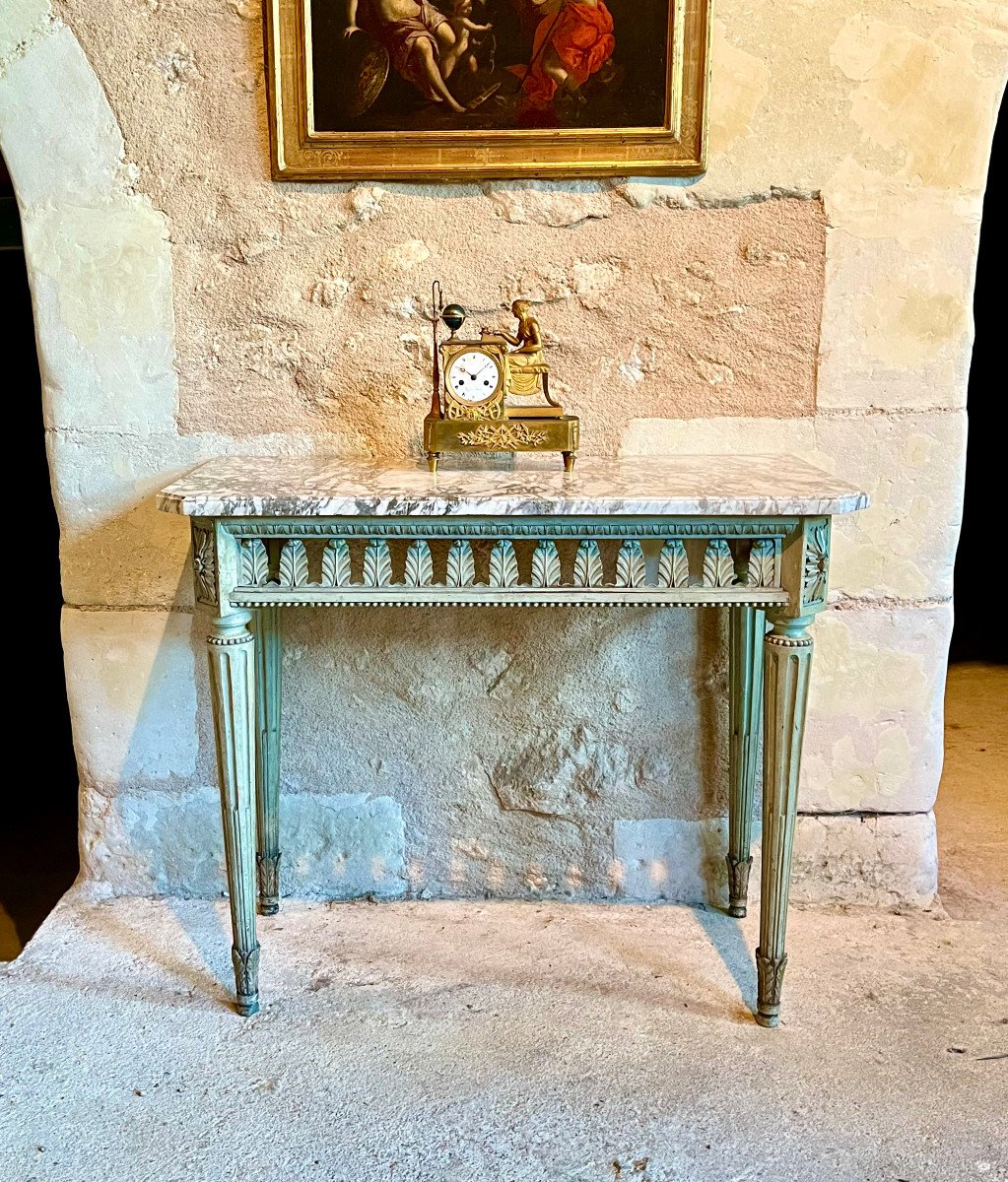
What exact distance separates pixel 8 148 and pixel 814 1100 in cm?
241

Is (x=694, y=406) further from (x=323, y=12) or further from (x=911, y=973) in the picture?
(x=911, y=973)

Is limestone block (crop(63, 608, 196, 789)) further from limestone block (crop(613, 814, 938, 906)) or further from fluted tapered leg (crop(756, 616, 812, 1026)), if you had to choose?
→ fluted tapered leg (crop(756, 616, 812, 1026))

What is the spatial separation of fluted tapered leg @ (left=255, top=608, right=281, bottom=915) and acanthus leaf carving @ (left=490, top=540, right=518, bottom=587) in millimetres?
683

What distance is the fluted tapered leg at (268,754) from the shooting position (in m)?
2.35

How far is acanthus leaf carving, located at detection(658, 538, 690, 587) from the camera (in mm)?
1861

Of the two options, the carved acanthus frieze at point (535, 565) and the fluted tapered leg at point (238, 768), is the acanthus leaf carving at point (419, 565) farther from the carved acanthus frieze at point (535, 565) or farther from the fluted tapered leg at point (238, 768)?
the fluted tapered leg at point (238, 768)

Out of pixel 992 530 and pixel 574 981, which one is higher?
pixel 992 530

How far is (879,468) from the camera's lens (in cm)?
230

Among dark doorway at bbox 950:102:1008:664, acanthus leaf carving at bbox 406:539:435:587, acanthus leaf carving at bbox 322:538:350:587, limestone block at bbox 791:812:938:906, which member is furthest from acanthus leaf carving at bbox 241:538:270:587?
dark doorway at bbox 950:102:1008:664

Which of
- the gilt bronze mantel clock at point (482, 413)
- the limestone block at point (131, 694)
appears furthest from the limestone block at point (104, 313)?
the gilt bronze mantel clock at point (482, 413)

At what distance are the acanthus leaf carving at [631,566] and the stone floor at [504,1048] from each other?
849 mm

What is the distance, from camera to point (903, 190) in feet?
7.18

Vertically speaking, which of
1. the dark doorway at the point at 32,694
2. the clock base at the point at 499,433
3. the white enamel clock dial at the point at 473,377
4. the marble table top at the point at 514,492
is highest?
the white enamel clock dial at the point at 473,377

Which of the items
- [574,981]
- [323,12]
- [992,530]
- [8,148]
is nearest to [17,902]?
[574,981]
